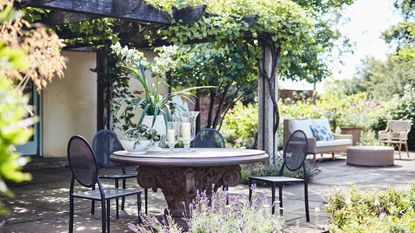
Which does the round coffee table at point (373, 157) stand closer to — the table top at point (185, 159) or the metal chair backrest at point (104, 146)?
the metal chair backrest at point (104, 146)

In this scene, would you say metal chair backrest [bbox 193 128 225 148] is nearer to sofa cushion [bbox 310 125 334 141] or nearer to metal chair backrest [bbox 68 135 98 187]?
metal chair backrest [bbox 68 135 98 187]

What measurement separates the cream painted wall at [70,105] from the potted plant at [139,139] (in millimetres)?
6156

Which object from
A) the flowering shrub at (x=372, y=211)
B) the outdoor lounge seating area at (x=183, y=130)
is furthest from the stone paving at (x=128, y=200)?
the flowering shrub at (x=372, y=211)

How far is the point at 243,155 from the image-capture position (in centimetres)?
409

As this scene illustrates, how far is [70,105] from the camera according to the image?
10328mm

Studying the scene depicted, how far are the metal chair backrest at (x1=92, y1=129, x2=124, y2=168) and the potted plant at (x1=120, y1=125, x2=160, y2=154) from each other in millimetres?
918

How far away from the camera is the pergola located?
5.46m

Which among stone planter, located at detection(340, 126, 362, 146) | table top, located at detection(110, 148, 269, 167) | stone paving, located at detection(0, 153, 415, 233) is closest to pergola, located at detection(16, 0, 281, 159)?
stone paving, located at detection(0, 153, 415, 233)

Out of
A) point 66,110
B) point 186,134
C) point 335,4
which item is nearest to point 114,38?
point 186,134

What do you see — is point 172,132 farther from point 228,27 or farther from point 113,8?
point 228,27

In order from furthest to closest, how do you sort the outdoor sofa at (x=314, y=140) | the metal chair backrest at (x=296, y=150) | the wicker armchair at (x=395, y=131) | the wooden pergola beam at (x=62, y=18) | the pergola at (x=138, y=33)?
1. the wicker armchair at (x=395, y=131)
2. the outdoor sofa at (x=314, y=140)
3. the wooden pergola beam at (x=62, y=18)
4. the pergola at (x=138, y=33)
5. the metal chair backrest at (x=296, y=150)

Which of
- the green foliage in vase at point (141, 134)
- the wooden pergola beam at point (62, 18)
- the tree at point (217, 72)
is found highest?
the wooden pergola beam at point (62, 18)

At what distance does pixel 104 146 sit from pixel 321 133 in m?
6.20

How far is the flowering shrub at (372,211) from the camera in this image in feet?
10.9
